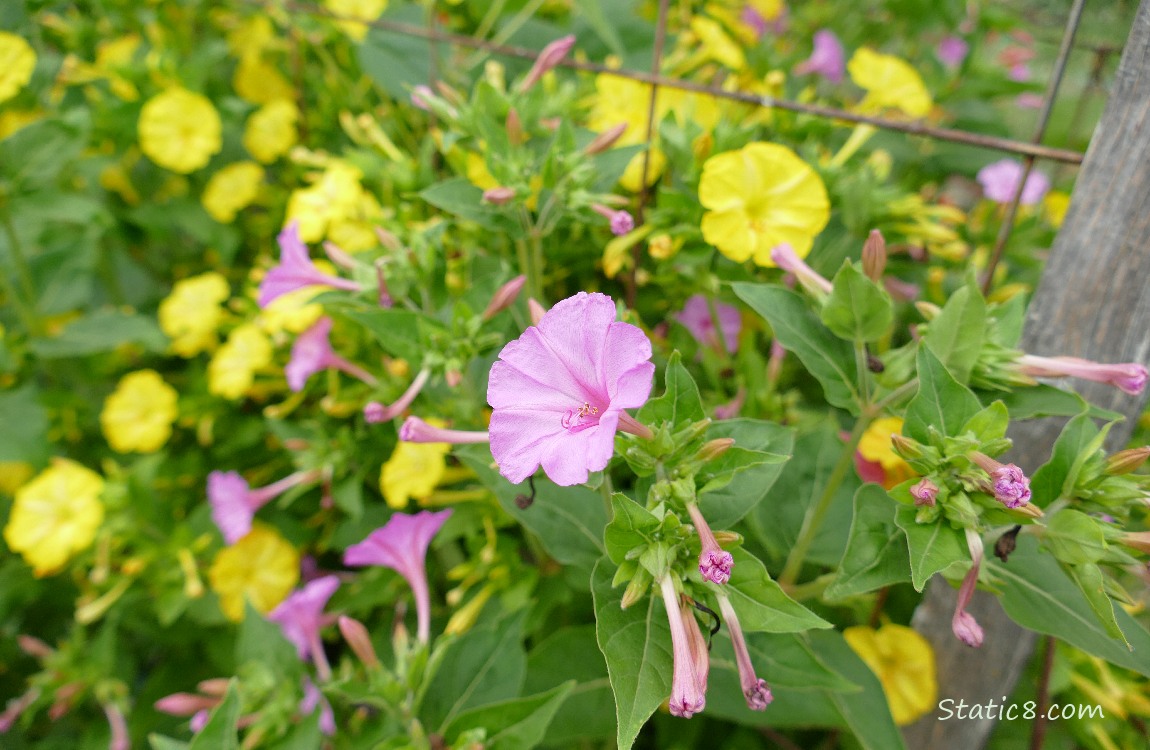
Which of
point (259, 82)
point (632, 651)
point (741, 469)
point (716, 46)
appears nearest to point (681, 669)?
point (632, 651)

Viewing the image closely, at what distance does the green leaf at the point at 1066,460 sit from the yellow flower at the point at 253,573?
4.24 feet

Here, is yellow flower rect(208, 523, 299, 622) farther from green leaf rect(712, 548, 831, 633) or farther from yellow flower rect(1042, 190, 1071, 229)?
yellow flower rect(1042, 190, 1071, 229)

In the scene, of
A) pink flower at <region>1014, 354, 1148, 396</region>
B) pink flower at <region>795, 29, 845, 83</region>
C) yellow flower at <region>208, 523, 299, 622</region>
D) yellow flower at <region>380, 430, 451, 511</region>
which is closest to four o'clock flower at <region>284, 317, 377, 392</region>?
yellow flower at <region>380, 430, 451, 511</region>

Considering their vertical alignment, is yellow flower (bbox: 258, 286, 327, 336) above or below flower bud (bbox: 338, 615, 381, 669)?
above

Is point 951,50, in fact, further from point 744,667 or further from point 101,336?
point 101,336

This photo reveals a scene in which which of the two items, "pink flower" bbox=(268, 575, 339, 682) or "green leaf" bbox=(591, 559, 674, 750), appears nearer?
"green leaf" bbox=(591, 559, 674, 750)

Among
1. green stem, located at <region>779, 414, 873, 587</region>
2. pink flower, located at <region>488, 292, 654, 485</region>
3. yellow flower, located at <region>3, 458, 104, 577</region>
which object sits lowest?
yellow flower, located at <region>3, 458, 104, 577</region>

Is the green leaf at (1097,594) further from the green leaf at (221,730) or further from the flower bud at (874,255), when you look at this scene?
the green leaf at (221,730)

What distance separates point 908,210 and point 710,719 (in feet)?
3.28

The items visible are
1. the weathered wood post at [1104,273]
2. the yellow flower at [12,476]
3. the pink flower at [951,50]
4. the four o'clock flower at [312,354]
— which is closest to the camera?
the weathered wood post at [1104,273]

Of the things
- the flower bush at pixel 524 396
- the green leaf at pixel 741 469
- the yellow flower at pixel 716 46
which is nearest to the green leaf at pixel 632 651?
the flower bush at pixel 524 396

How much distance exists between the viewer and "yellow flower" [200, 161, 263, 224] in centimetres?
166

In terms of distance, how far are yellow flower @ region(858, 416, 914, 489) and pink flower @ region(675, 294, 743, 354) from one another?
275 mm

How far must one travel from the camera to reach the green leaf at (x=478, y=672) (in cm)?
100
